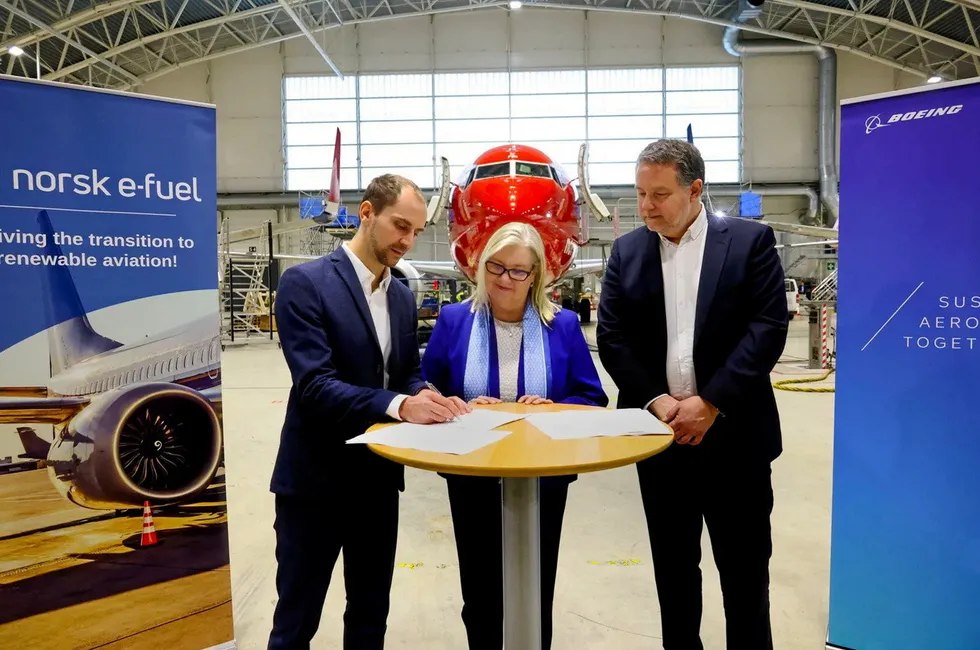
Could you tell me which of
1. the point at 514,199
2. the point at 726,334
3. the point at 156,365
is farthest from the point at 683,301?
the point at 514,199

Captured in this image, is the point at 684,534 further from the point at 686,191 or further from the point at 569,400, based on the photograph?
the point at 686,191

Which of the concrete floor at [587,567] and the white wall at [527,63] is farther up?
the white wall at [527,63]

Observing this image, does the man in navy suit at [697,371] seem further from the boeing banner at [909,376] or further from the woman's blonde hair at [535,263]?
the boeing banner at [909,376]

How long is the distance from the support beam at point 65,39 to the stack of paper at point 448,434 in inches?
677

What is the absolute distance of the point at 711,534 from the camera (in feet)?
7.14

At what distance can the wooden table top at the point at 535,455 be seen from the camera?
1269 millimetres

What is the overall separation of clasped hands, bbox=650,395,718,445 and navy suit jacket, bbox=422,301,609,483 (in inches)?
9.0

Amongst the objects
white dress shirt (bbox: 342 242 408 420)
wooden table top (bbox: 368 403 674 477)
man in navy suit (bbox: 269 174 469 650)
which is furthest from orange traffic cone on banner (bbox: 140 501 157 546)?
wooden table top (bbox: 368 403 674 477)

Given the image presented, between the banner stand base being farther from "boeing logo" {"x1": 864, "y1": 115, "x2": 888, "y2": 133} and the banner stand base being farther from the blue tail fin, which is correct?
"boeing logo" {"x1": 864, "y1": 115, "x2": 888, "y2": 133}

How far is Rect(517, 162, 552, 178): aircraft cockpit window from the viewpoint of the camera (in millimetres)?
7344

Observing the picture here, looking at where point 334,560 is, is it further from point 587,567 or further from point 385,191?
point 587,567

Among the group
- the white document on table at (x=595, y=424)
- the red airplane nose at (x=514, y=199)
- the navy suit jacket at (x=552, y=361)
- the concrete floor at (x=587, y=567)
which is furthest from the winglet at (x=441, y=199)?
the white document on table at (x=595, y=424)

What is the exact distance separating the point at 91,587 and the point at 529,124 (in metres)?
21.5

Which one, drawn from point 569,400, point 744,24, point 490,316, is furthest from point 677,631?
point 744,24
